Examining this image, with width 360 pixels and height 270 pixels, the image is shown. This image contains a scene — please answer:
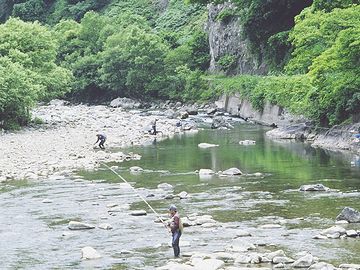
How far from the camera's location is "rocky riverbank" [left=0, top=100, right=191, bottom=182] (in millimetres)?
35312

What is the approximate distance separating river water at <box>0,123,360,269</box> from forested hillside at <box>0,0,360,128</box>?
6195mm

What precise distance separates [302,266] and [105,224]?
7.21 meters

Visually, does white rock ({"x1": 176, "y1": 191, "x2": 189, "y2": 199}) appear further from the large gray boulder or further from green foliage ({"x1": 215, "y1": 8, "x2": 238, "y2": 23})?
green foliage ({"x1": 215, "y1": 8, "x2": 238, "y2": 23})

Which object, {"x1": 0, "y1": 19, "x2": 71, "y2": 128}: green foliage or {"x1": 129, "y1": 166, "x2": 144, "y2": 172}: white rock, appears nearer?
{"x1": 129, "y1": 166, "x2": 144, "y2": 172}: white rock

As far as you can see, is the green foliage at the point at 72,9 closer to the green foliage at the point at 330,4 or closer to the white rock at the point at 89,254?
the green foliage at the point at 330,4

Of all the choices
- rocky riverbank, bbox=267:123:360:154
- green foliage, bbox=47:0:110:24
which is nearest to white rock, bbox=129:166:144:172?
rocky riverbank, bbox=267:123:360:154

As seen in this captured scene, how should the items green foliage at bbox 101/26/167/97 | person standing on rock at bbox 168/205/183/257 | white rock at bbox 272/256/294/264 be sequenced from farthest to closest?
green foliage at bbox 101/26/167/97
person standing on rock at bbox 168/205/183/257
white rock at bbox 272/256/294/264

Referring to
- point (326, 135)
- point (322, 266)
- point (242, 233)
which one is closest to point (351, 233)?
point (242, 233)

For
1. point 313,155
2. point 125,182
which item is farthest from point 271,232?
point 313,155

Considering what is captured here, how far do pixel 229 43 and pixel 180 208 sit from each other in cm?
5250

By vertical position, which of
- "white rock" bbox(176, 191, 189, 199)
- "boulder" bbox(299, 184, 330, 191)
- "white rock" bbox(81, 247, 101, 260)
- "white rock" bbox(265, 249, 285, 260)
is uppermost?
"boulder" bbox(299, 184, 330, 191)

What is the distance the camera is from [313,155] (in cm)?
3800

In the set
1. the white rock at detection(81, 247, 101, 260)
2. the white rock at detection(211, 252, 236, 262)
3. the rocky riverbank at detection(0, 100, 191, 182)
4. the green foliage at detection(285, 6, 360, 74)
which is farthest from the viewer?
the green foliage at detection(285, 6, 360, 74)

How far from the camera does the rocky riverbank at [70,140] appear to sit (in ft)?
116
